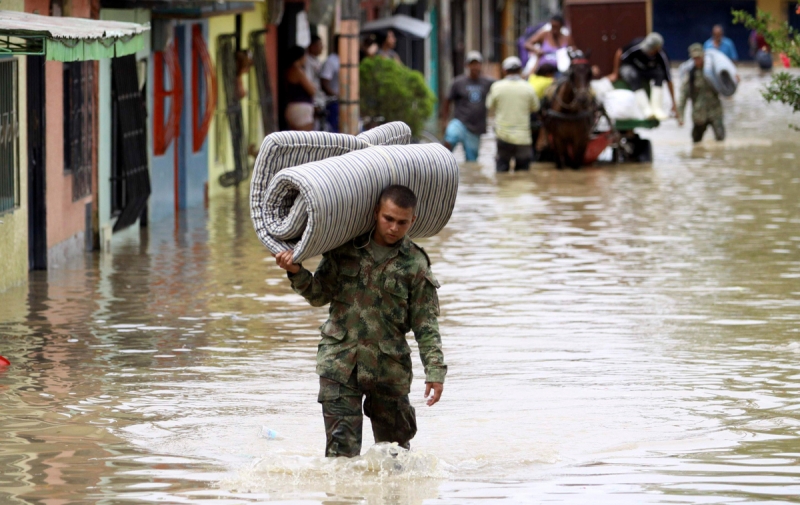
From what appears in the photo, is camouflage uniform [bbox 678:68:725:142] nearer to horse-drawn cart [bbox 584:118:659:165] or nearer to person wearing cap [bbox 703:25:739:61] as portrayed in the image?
horse-drawn cart [bbox 584:118:659:165]

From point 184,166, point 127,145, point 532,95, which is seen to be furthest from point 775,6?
point 127,145

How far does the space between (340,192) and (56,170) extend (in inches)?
304

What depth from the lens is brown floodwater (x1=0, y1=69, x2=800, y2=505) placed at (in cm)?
683

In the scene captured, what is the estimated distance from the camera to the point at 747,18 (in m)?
12.5

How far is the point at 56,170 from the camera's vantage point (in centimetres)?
1382

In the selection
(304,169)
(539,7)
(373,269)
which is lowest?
(373,269)

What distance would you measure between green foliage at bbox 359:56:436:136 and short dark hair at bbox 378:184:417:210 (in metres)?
17.9

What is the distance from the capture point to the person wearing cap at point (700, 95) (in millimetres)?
27000

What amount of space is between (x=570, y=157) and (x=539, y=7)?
3657 centimetres

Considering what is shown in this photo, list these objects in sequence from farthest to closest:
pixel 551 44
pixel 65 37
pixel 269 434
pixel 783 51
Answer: pixel 551 44 < pixel 783 51 < pixel 65 37 < pixel 269 434

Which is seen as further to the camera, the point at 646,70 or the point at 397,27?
the point at 397,27

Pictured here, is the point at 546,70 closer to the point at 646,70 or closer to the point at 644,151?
the point at 646,70

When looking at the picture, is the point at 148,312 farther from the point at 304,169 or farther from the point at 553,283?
the point at 304,169

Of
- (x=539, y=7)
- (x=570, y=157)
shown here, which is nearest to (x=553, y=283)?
(x=570, y=157)
